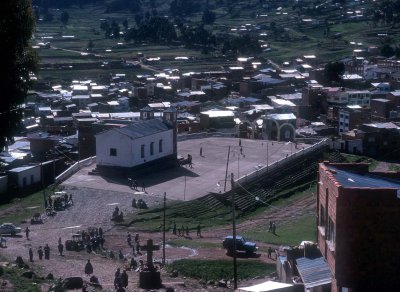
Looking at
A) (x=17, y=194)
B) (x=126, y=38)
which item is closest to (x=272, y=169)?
(x=17, y=194)

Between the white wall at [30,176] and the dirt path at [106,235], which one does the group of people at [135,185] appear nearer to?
the dirt path at [106,235]

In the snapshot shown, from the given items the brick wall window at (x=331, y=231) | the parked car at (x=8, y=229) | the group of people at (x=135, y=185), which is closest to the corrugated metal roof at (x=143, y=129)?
the group of people at (x=135, y=185)

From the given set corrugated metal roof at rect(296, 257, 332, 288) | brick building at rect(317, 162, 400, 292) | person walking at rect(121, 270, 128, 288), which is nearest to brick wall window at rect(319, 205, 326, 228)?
corrugated metal roof at rect(296, 257, 332, 288)

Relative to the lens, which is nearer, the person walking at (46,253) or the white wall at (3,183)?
the person walking at (46,253)

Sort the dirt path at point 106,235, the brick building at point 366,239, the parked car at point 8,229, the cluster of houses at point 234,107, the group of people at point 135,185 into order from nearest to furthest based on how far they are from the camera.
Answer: the brick building at point 366,239
the dirt path at point 106,235
the parked car at point 8,229
the group of people at point 135,185
the cluster of houses at point 234,107

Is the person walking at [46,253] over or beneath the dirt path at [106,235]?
over

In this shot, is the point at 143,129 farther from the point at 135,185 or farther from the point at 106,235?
the point at 106,235

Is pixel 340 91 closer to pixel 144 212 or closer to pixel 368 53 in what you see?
pixel 368 53
